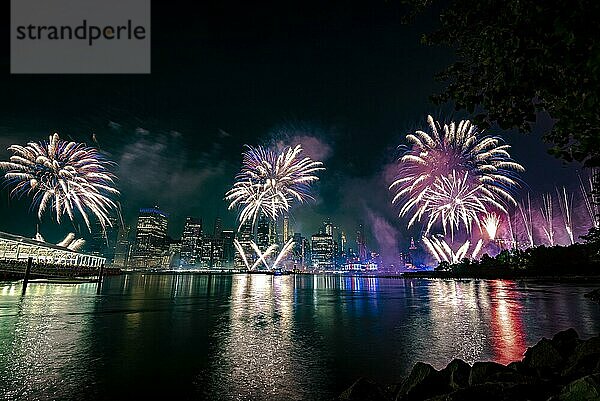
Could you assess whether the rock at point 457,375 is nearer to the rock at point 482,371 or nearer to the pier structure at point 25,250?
the rock at point 482,371

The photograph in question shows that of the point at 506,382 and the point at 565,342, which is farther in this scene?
the point at 565,342

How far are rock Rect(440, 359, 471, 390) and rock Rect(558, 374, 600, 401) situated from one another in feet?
8.09

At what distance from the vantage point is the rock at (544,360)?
9.43 metres

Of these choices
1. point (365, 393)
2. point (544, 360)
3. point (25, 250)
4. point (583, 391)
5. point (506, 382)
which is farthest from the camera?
point (25, 250)

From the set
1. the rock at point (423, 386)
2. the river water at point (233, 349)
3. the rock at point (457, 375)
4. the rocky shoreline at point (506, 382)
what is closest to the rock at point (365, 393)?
the rocky shoreline at point (506, 382)

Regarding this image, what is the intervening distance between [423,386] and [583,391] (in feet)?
10.7

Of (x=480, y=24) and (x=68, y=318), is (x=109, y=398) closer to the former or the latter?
(x=480, y=24)

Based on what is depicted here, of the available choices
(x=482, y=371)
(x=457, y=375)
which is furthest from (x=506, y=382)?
(x=457, y=375)

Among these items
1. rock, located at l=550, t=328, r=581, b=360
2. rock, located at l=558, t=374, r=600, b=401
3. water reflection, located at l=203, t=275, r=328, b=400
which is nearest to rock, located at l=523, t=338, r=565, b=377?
rock, located at l=550, t=328, r=581, b=360

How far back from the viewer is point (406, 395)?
827 cm

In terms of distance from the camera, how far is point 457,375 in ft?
28.6

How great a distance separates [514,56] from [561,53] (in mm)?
720

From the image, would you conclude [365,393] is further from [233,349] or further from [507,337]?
[507,337]

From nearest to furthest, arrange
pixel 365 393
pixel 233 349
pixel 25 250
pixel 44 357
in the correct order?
pixel 365 393
pixel 44 357
pixel 233 349
pixel 25 250
